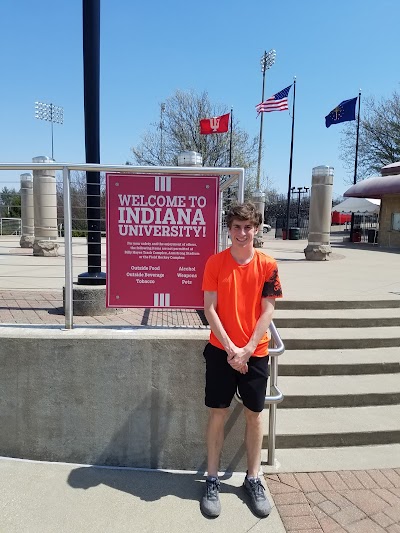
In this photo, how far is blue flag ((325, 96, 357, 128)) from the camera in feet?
77.6

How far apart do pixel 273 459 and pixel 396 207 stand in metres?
18.8

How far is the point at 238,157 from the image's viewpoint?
3388 centimetres

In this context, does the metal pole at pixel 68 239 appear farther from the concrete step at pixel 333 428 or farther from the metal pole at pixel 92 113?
the concrete step at pixel 333 428

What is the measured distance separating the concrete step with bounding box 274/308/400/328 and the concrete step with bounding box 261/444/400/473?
1792mm

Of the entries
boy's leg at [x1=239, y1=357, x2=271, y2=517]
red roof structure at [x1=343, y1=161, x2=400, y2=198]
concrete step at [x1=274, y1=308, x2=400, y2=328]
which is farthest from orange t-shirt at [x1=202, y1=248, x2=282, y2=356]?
red roof structure at [x1=343, y1=161, x2=400, y2=198]

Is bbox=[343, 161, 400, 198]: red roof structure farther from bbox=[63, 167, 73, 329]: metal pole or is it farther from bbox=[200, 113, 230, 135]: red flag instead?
bbox=[63, 167, 73, 329]: metal pole

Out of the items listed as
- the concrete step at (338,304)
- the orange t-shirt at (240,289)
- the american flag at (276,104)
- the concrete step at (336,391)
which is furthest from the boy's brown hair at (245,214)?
the american flag at (276,104)

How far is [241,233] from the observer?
2.59m

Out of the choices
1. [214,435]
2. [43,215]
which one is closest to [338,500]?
[214,435]

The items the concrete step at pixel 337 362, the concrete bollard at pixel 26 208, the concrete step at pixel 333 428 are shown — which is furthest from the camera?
the concrete bollard at pixel 26 208

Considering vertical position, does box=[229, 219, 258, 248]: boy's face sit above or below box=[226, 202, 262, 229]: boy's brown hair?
below

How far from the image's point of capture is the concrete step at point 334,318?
5180mm

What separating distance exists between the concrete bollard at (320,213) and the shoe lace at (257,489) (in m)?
11.1

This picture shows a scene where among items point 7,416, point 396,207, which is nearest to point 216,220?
point 7,416
